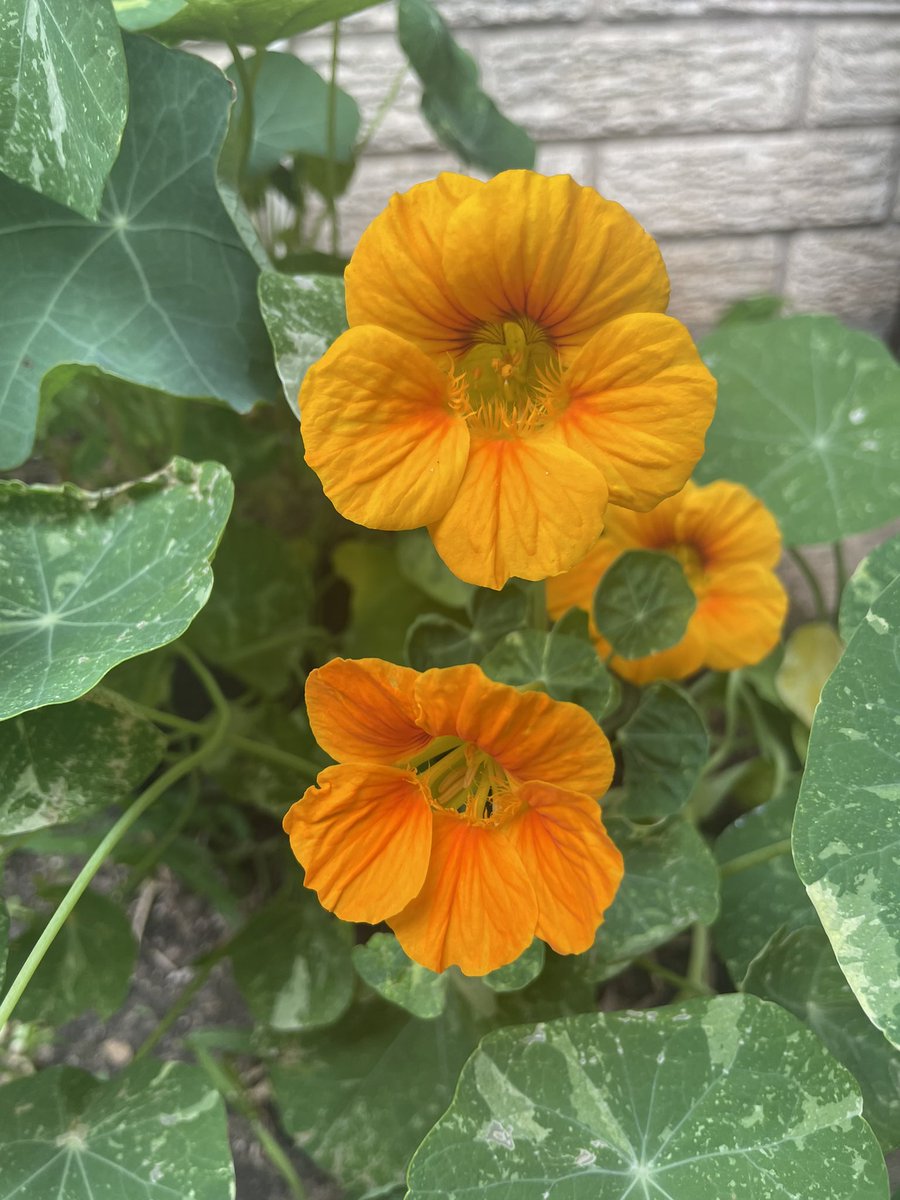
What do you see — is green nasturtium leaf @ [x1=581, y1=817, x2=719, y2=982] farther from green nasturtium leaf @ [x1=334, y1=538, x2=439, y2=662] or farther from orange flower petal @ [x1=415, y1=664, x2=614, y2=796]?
green nasturtium leaf @ [x1=334, y1=538, x2=439, y2=662]

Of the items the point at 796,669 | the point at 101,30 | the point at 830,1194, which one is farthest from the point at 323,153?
the point at 830,1194

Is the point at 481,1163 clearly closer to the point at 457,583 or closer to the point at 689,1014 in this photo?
the point at 689,1014

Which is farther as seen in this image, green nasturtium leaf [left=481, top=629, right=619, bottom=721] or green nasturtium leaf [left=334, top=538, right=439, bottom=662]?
green nasturtium leaf [left=334, top=538, right=439, bottom=662]

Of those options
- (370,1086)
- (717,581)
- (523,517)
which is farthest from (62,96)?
(370,1086)

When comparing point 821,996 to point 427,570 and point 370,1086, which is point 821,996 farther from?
point 427,570

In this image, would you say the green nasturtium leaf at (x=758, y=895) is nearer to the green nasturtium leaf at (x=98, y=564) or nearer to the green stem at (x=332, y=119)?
the green nasturtium leaf at (x=98, y=564)

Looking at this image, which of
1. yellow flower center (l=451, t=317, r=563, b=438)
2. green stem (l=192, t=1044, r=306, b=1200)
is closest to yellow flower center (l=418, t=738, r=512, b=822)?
yellow flower center (l=451, t=317, r=563, b=438)
